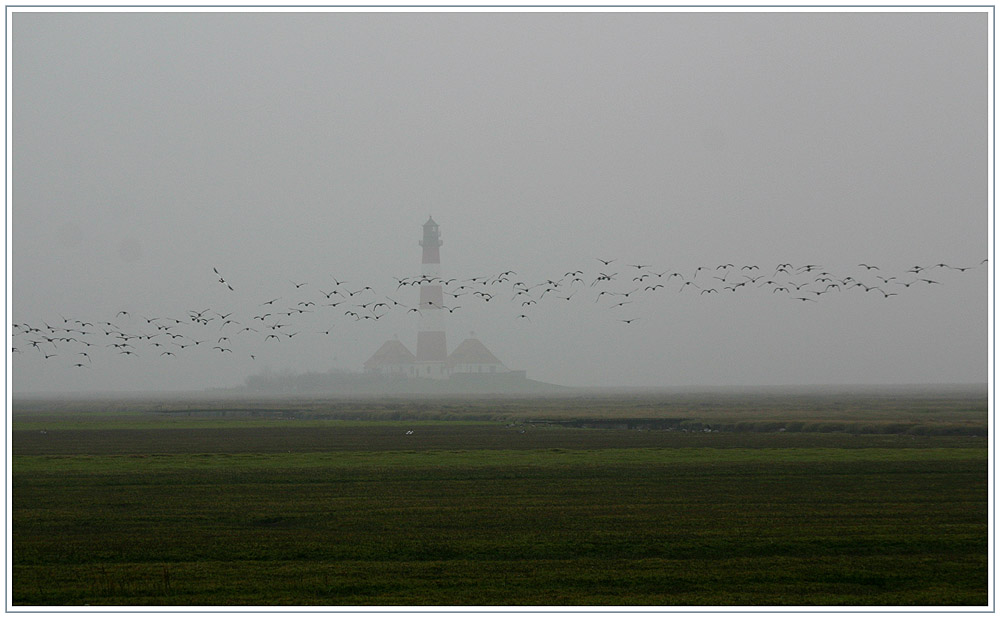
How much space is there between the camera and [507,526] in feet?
75.4

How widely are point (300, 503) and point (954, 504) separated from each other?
60.7ft

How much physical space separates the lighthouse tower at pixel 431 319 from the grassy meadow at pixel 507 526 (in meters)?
93.1

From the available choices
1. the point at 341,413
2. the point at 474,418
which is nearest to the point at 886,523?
the point at 474,418

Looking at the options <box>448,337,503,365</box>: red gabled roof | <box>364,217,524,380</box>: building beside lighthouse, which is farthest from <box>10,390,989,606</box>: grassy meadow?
<box>448,337,503,365</box>: red gabled roof

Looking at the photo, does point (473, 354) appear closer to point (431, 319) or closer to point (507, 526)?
point (431, 319)

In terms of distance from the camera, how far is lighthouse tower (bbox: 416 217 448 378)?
139 m

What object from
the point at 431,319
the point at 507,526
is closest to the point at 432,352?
the point at 431,319

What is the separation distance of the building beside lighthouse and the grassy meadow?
81.2m

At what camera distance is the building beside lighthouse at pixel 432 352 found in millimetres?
139875

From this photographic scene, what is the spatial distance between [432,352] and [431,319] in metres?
7.16

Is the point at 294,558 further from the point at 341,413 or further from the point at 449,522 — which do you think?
the point at 341,413

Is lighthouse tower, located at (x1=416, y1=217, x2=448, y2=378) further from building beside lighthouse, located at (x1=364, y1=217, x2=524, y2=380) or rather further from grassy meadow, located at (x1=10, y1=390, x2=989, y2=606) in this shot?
grassy meadow, located at (x1=10, y1=390, x2=989, y2=606)

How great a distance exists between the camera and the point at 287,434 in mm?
59562

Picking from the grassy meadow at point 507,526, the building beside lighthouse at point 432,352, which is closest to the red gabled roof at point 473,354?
the building beside lighthouse at point 432,352
